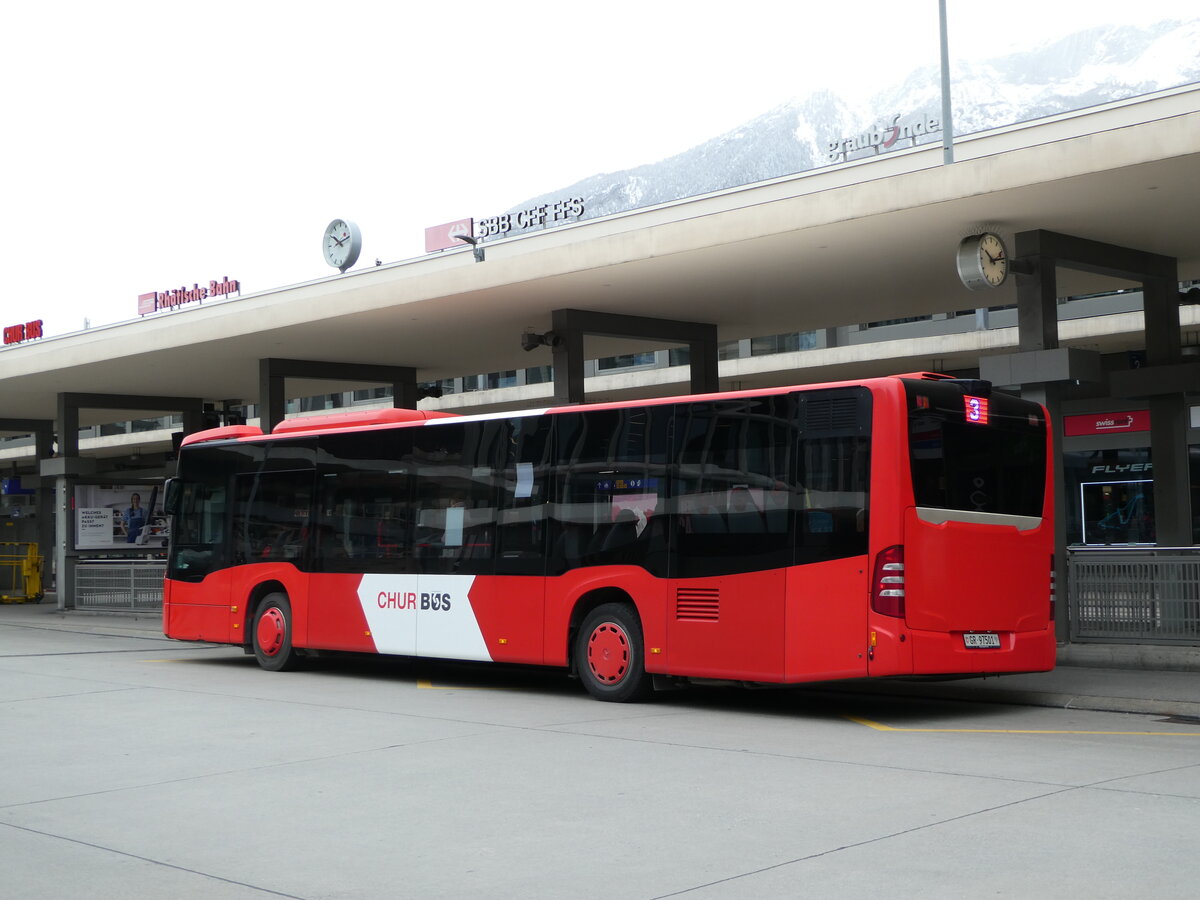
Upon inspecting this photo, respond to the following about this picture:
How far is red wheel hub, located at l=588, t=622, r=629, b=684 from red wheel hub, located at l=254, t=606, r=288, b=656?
5.33m

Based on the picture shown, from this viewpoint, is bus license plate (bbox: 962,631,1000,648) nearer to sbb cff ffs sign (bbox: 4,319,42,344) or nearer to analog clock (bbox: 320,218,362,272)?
analog clock (bbox: 320,218,362,272)

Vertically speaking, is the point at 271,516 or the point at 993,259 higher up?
the point at 993,259

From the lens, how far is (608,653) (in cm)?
1330

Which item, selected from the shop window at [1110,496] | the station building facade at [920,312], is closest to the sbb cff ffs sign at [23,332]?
the station building facade at [920,312]

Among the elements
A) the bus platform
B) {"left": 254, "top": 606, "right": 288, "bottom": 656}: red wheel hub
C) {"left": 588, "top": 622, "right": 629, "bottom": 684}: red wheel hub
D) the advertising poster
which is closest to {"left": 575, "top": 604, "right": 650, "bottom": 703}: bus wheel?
{"left": 588, "top": 622, "right": 629, "bottom": 684}: red wheel hub

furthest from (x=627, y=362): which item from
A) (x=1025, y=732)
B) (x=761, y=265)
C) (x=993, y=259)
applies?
(x=1025, y=732)

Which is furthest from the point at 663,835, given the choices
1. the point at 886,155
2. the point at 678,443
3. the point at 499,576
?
the point at 886,155

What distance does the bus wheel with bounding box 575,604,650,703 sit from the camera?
13.1 m

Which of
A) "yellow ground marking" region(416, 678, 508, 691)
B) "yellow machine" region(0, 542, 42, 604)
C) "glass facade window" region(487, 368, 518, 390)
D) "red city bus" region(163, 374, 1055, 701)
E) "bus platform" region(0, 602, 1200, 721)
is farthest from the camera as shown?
"glass facade window" region(487, 368, 518, 390)

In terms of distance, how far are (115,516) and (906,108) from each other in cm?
2720

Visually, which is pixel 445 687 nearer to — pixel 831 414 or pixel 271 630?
pixel 271 630

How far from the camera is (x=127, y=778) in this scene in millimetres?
9016

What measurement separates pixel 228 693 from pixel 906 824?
30.2 ft

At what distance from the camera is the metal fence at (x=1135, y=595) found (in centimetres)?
1497
